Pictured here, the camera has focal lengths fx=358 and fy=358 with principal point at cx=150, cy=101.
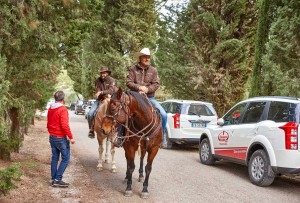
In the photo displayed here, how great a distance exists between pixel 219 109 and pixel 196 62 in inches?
121

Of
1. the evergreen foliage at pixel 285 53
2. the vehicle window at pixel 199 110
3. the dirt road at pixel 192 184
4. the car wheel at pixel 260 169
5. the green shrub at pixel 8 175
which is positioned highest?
the evergreen foliage at pixel 285 53

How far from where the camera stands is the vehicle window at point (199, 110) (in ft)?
46.4

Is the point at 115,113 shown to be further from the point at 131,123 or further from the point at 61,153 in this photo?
the point at 61,153

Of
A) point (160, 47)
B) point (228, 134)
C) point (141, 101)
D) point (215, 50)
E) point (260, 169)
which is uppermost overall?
point (160, 47)

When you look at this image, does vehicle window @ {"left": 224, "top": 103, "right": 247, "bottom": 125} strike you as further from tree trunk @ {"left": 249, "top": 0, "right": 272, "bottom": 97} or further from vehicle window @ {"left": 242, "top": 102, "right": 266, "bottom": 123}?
tree trunk @ {"left": 249, "top": 0, "right": 272, "bottom": 97}

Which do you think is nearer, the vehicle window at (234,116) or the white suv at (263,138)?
the white suv at (263,138)

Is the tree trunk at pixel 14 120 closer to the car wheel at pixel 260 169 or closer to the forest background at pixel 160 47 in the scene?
the forest background at pixel 160 47

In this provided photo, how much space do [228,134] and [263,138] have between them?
1780mm

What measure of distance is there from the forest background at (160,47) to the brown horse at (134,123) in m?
1.89

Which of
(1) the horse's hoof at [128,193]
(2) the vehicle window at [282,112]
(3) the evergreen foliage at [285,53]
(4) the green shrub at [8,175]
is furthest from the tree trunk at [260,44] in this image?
(4) the green shrub at [8,175]

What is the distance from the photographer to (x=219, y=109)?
69.0 feet

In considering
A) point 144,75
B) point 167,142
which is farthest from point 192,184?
point 167,142

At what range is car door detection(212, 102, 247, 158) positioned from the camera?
10003 millimetres

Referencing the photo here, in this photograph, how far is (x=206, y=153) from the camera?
37.7ft
